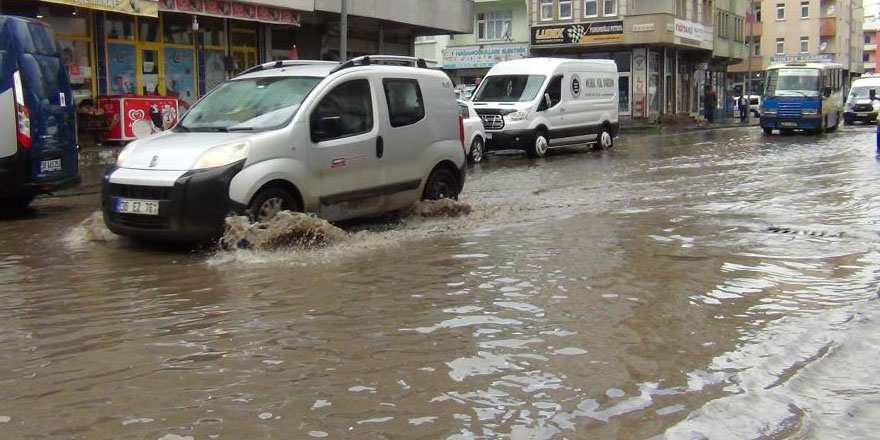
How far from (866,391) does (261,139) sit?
5.43 meters

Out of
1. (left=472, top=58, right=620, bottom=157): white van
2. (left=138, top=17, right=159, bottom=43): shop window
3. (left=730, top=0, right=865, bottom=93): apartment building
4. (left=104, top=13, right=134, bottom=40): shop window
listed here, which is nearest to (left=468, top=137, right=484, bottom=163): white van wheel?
(left=472, top=58, right=620, bottom=157): white van

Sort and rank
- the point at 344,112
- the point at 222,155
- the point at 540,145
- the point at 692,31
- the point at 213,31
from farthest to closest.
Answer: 1. the point at 692,31
2. the point at 213,31
3. the point at 540,145
4. the point at 344,112
5. the point at 222,155

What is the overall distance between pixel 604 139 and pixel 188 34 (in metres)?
11.0

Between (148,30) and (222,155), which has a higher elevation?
(148,30)

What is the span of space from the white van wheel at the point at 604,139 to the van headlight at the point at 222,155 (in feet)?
56.8

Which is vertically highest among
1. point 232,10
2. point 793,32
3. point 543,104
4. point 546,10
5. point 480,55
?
point 793,32

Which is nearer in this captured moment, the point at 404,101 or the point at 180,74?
the point at 404,101

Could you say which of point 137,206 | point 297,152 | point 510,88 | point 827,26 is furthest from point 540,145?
point 827,26

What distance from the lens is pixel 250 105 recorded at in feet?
29.1

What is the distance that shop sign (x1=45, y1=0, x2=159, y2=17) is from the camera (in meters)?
16.0

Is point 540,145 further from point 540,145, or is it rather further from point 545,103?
point 545,103

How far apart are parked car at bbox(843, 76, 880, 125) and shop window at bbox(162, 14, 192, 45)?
32.1 m

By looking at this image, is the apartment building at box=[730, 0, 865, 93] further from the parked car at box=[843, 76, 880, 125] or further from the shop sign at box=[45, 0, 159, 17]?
the shop sign at box=[45, 0, 159, 17]

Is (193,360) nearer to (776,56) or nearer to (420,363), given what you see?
(420,363)
